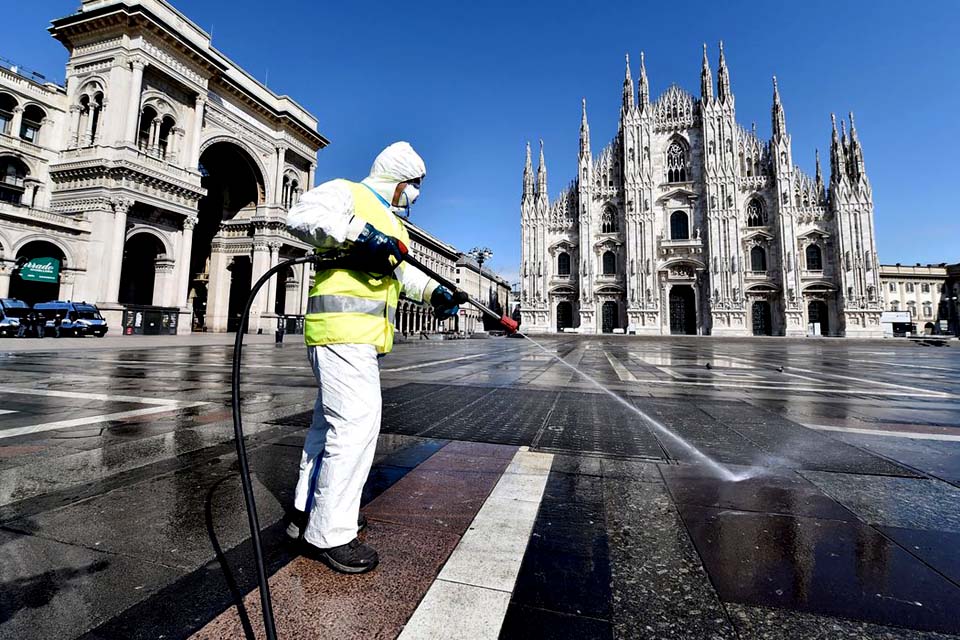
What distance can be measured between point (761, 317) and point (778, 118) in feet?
58.6

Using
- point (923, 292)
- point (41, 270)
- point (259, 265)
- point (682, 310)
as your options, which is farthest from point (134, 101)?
point (923, 292)

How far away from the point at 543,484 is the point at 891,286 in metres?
83.7

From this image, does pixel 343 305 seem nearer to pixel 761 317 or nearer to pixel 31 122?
pixel 31 122

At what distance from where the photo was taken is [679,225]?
39.9 meters

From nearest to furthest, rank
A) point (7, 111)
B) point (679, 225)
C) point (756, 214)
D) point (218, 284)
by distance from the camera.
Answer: point (7, 111) < point (218, 284) < point (756, 214) < point (679, 225)

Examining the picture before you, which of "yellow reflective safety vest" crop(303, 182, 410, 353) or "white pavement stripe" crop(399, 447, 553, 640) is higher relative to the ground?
"yellow reflective safety vest" crop(303, 182, 410, 353)

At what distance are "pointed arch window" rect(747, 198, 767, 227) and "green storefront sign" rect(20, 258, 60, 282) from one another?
165ft

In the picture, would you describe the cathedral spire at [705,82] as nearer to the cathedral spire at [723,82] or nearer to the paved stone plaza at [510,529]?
the cathedral spire at [723,82]

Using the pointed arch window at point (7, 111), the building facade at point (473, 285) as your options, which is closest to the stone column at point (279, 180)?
the pointed arch window at point (7, 111)

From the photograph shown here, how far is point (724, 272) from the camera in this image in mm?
Result: 36906

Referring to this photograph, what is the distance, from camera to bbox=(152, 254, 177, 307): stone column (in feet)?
84.3

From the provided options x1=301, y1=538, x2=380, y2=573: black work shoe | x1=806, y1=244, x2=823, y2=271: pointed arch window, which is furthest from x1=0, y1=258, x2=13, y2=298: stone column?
x1=806, y1=244, x2=823, y2=271: pointed arch window

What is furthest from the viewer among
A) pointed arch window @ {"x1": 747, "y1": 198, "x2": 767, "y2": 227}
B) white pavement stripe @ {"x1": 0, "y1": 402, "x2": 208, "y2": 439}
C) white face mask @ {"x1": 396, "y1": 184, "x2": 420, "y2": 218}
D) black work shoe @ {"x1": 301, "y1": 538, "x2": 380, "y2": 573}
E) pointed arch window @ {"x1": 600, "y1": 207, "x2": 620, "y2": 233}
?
pointed arch window @ {"x1": 600, "y1": 207, "x2": 620, "y2": 233}

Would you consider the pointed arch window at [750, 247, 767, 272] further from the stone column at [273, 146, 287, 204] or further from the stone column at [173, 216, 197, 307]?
the stone column at [173, 216, 197, 307]
